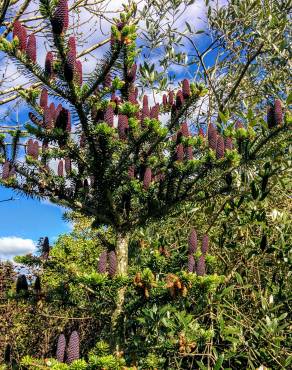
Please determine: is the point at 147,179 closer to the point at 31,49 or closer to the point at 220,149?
the point at 220,149

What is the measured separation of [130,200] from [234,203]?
1.48m

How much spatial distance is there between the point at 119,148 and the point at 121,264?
2.61ft

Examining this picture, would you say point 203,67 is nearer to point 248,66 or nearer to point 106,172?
point 248,66

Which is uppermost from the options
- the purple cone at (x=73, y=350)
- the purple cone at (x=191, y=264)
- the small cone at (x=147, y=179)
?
the small cone at (x=147, y=179)

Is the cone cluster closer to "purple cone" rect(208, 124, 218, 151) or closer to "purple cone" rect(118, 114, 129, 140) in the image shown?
"purple cone" rect(208, 124, 218, 151)

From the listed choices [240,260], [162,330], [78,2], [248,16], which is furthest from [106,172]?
[78,2]

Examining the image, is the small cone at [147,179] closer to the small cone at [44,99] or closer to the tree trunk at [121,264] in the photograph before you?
the tree trunk at [121,264]

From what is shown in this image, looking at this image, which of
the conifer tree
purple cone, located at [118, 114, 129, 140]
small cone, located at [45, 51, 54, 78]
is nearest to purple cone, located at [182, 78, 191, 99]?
the conifer tree

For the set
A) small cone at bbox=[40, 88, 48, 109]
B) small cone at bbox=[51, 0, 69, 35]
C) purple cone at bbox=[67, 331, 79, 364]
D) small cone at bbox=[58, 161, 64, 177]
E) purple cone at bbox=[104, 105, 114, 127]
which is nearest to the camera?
small cone at bbox=[51, 0, 69, 35]

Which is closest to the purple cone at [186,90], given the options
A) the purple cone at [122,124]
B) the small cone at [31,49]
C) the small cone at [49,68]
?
the purple cone at [122,124]

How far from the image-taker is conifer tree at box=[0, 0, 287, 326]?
2719 millimetres

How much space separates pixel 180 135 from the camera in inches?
125

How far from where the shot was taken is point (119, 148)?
298 centimetres

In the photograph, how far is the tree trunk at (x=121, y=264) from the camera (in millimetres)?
3039
